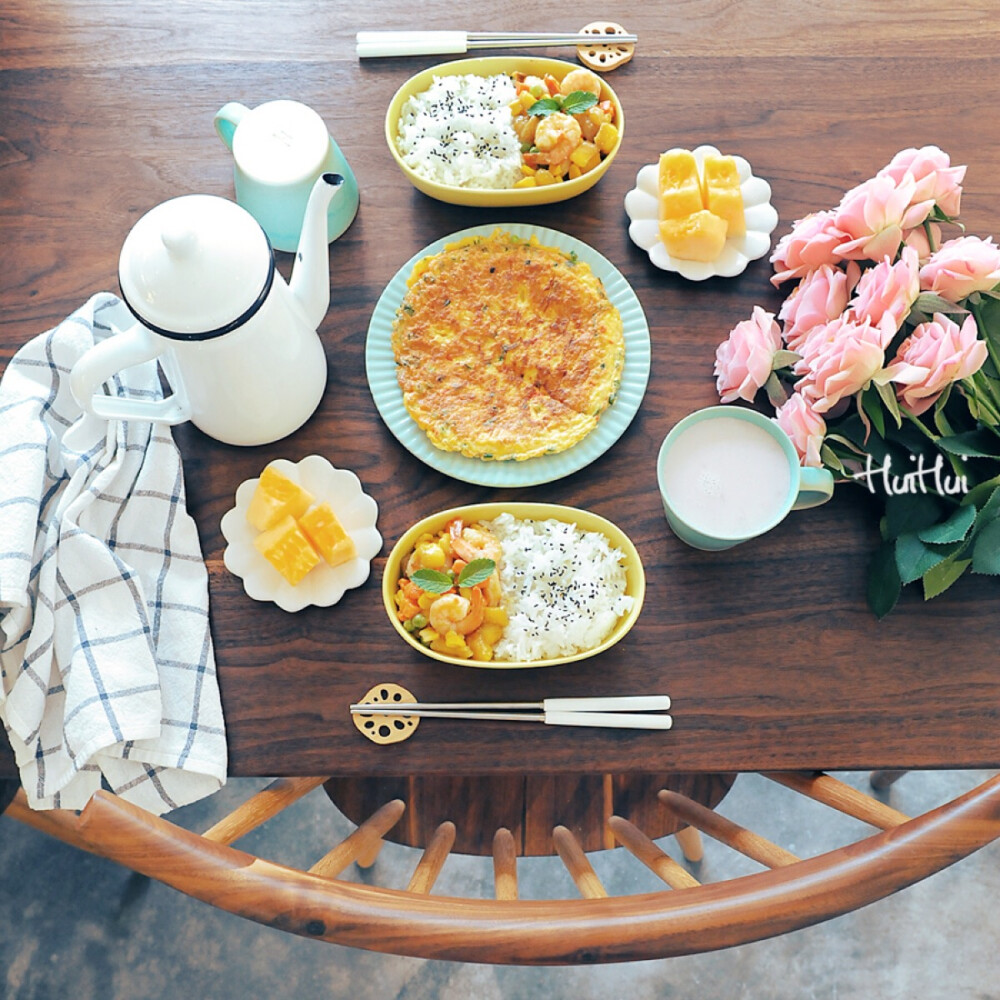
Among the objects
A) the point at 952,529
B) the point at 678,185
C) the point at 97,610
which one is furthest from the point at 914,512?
the point at 97,610

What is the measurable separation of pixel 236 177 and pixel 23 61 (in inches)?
17.8

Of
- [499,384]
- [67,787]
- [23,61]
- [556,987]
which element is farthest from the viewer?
[556,987]

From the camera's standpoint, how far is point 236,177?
128cm

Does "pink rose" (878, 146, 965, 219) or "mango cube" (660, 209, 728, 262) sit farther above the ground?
"pink rose" (878, 146, 965, 219)

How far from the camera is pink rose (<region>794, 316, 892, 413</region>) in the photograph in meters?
1.09

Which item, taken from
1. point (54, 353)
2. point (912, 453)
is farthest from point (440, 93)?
point (912, 453)

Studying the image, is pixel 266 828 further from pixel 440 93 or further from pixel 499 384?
pixel 440 93

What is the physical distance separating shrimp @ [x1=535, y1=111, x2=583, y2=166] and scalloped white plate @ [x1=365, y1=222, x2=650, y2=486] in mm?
104

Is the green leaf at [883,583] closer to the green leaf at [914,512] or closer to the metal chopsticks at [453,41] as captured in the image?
the green leaf at [914,512]

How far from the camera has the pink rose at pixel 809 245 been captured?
3.96ft

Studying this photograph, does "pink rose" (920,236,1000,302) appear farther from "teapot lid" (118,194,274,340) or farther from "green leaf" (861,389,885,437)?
"teapot lid" (118,194,274,340)

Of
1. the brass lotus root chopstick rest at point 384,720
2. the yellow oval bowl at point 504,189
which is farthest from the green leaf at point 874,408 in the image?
the brass lotus root chopstick rest at point 384,720

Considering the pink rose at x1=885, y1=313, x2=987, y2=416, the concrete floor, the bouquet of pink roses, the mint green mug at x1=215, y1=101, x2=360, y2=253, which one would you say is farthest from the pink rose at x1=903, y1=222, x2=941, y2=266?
A: the concrete floor

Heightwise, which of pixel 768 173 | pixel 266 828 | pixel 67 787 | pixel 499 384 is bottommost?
pixel 266 828
